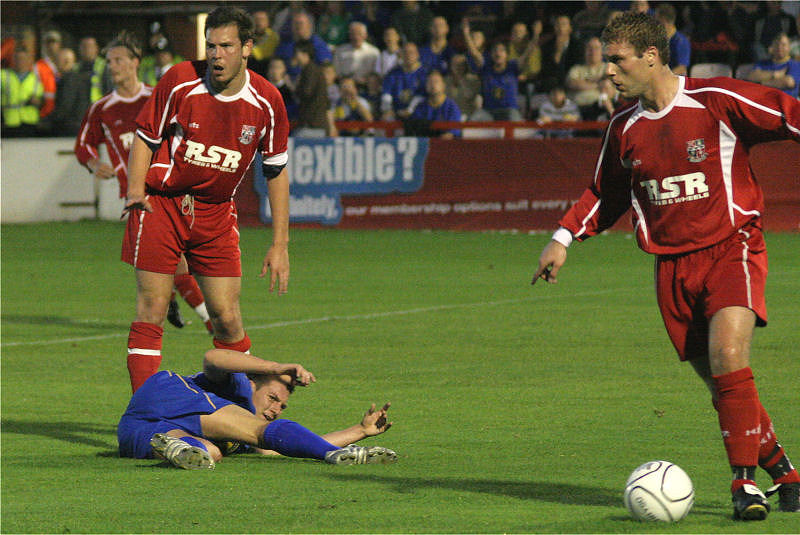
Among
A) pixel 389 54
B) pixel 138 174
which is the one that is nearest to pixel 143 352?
pixel 138 174

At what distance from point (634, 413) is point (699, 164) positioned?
269 centimetres

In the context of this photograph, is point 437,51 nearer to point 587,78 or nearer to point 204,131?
point 587,78

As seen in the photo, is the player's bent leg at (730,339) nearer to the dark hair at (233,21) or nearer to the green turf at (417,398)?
the green turf at (417,398)

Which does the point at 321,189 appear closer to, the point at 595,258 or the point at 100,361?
the point at 595,258

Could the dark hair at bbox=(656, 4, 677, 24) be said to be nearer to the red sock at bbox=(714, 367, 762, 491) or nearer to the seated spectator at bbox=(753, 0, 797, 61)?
the seated spectator at bbox=(753, 0, 797, 61)

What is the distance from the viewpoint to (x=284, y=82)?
76.7ft

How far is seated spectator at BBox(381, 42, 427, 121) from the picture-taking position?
907 inches

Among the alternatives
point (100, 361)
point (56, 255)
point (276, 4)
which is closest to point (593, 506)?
point (100, 361)

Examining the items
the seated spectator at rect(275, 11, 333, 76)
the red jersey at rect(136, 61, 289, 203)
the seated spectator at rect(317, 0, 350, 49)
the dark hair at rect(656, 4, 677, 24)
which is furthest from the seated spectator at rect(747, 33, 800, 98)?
the red jersey at rect(136, 61, 289, 203)

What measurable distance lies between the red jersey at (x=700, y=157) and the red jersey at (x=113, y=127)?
7310 mm

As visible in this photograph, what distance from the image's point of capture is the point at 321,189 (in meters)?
22.2

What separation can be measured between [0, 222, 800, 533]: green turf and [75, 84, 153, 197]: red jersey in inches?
59.2

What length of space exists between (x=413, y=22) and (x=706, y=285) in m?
18.9

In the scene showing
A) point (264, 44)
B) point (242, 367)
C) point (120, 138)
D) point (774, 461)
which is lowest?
point (774, 461)
